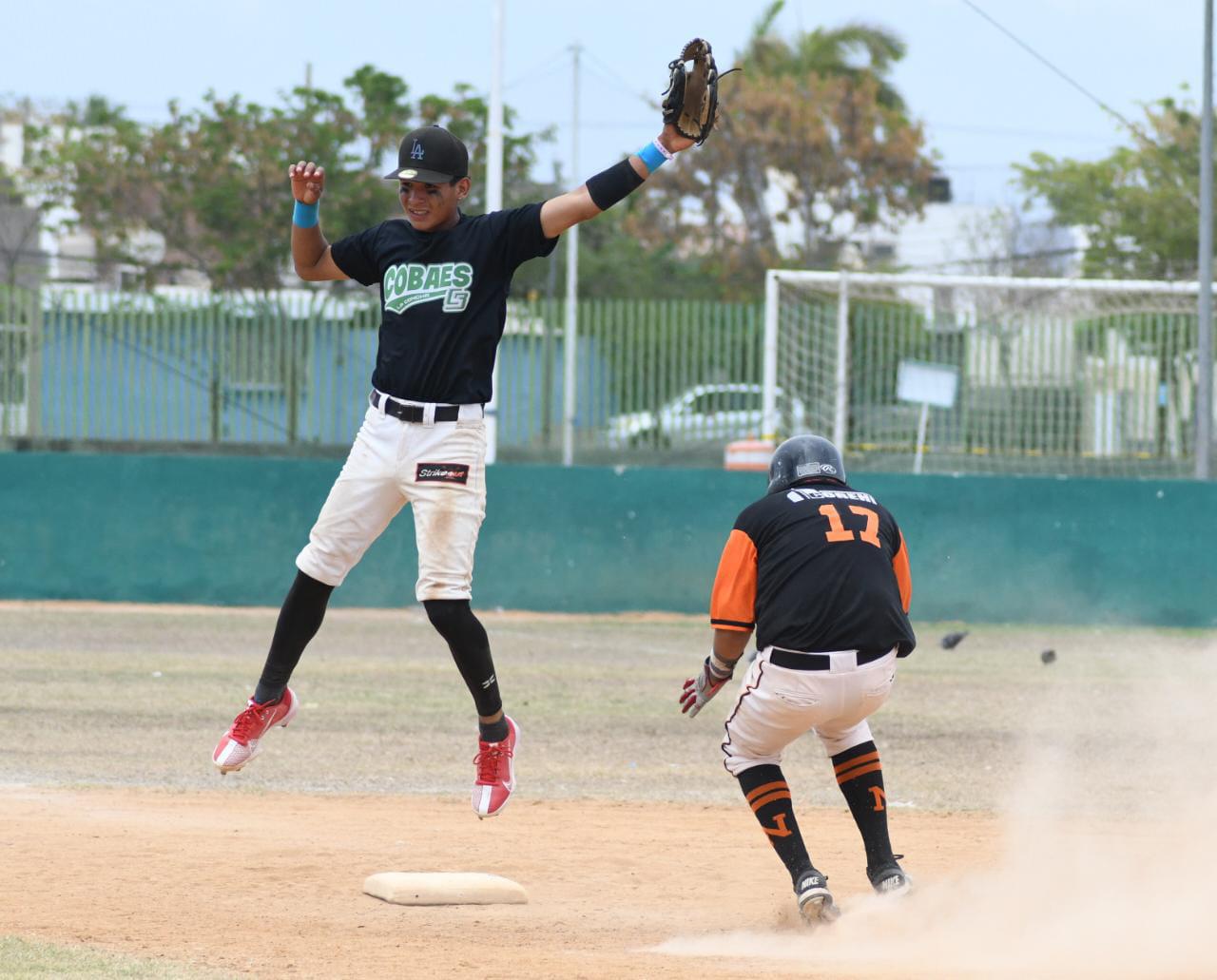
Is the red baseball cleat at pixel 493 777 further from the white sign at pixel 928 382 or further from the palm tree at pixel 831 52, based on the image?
the palm tree at pixel 831 52

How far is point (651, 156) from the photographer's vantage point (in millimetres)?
6449

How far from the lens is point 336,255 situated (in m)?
7.02

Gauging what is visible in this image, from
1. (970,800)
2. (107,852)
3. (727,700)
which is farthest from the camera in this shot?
(727,700)

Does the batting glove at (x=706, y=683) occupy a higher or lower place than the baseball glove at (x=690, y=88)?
lower

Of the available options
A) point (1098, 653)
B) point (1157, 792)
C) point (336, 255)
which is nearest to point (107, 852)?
point (336, 255)

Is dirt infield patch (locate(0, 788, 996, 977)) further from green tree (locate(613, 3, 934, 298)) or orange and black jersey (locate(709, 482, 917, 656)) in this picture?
green tree (locate(613, 3, 934, 298))

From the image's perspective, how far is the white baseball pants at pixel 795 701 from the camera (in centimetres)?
681

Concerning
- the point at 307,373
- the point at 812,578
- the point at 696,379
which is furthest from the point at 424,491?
the point at 696,379

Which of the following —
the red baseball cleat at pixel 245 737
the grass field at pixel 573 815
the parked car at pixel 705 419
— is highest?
the parked car at pixel 705 419

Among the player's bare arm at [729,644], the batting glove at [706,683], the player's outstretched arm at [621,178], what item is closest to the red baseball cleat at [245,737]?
the batting glove at [706,683]

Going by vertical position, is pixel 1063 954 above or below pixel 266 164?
below

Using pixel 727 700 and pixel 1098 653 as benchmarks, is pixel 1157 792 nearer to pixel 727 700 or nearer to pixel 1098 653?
pixel 727 700

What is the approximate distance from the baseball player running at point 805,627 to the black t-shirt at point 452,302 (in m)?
1.26

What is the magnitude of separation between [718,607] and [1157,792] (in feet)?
17.1
